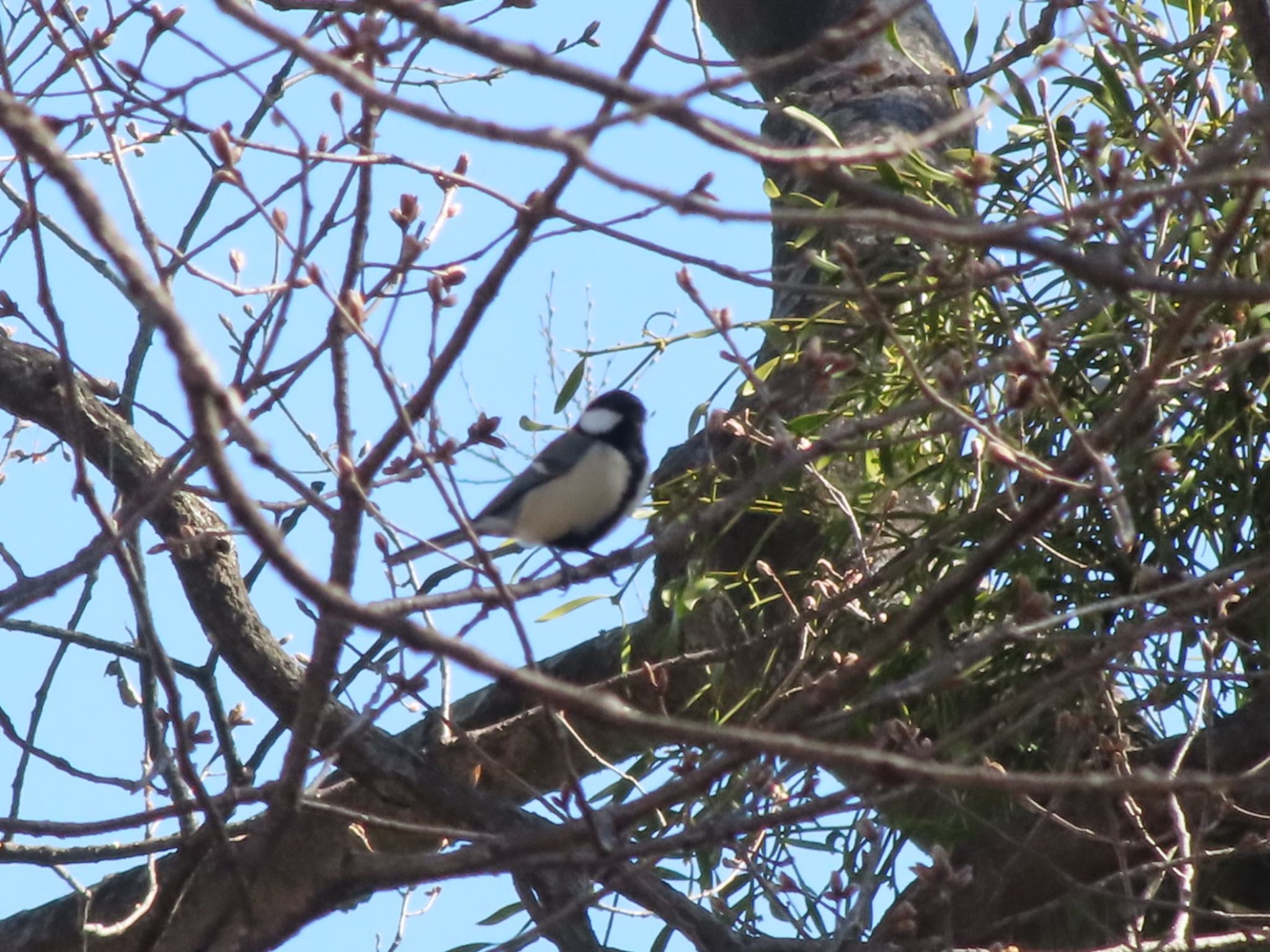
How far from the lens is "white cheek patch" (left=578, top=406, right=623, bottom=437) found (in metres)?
2.41

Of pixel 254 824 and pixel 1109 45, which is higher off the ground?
pixel 1109 45

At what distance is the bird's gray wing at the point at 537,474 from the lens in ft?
7.91

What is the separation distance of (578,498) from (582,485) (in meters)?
0.02

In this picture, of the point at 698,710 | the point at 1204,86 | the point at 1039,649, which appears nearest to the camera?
the point at 1204,86

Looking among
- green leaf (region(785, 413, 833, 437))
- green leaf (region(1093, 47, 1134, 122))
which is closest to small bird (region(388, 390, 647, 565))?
green leaf (region(785, 413, 833, 437))

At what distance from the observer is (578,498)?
2359 millimetres

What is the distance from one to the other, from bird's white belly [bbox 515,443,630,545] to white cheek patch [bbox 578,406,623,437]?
43mm

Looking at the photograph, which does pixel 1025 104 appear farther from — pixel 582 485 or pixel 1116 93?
pixel 582 485

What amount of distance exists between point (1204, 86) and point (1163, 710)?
2.33 ft

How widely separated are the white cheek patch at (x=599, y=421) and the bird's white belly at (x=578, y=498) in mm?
43

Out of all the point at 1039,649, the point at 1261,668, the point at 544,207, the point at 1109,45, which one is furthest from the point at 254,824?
the point at 1109,45

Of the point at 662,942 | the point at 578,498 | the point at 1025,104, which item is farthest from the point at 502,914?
the point at 1025,104

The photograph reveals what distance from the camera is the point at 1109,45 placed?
6.24 feet

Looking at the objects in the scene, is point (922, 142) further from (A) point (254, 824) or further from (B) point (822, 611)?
(A) point (254, 824)
